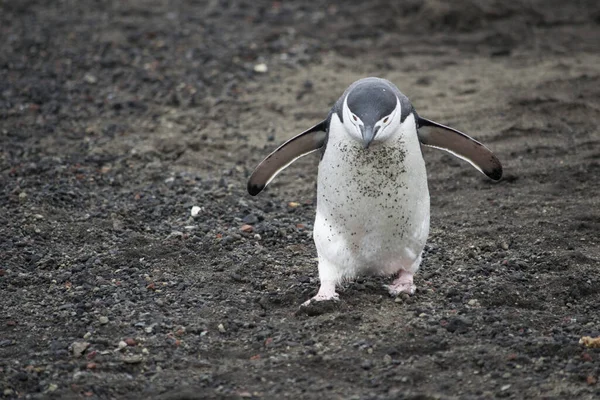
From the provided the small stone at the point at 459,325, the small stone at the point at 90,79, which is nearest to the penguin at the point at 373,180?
the small stone at the point at 459,325

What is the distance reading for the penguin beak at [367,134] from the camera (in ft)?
12.8

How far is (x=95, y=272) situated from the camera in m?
4.71

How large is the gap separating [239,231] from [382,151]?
4.40ft

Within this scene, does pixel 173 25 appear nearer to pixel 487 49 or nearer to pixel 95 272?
pixel 487 49

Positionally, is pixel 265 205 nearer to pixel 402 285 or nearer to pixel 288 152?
pixel 288 152

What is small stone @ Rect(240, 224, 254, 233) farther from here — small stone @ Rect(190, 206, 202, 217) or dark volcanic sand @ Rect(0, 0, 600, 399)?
small stone @ Rect(190, 206, 202, 217)

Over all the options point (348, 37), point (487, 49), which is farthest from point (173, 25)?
point (487, 49)

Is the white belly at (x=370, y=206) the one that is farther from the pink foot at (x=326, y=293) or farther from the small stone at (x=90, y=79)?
the small stone at (x=90, y=79)

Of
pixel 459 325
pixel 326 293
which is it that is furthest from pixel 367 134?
pixel 459 325

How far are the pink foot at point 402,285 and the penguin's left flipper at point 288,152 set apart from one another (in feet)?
2.45

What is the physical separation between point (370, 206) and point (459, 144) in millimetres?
594

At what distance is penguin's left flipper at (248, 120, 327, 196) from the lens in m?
4.42

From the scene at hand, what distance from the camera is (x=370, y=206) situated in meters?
4.20

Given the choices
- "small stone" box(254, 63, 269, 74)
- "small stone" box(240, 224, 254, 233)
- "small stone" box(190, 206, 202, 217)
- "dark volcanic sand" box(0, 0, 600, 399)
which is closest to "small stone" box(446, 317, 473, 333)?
"dark volcanic sand" box(0, 0, 600, 399)
